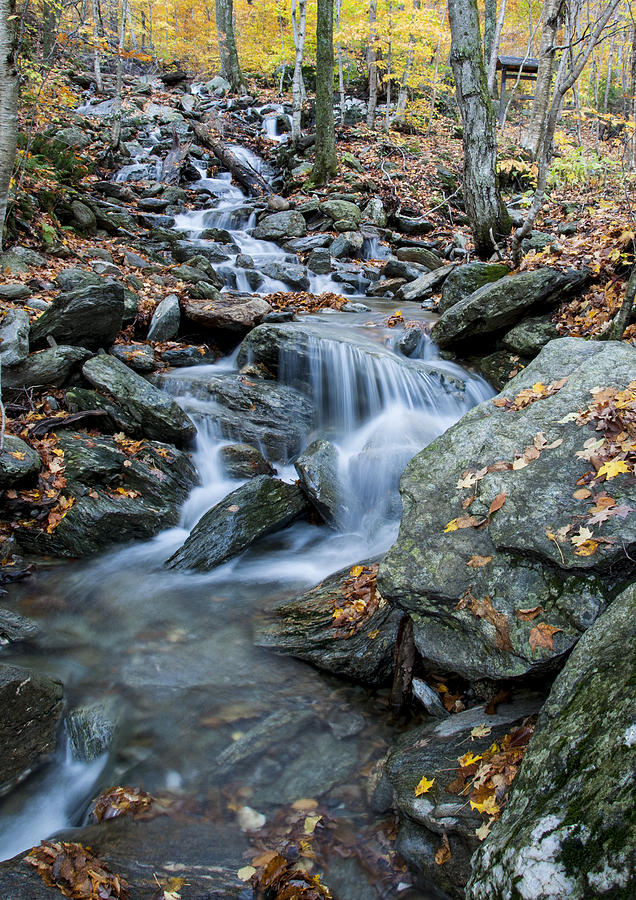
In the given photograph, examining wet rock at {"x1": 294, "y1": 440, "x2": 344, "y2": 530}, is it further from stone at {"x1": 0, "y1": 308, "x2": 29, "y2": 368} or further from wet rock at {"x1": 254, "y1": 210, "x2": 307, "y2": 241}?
wet rock at {"x1": 254, "y1": 210, "x2": 307, "y2": 241}

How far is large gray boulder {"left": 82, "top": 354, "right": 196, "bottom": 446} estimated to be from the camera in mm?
6736

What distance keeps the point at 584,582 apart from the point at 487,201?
8412mm

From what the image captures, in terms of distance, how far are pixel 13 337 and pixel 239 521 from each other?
369cm

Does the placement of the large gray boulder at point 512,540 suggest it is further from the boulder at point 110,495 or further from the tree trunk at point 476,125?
the tree trunk at point 476,125

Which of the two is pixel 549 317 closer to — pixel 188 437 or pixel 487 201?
pixel 487 201

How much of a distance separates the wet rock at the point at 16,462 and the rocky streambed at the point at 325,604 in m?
0.04

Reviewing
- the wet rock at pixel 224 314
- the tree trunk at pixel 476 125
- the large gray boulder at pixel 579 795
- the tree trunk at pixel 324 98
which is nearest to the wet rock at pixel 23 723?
the large gray boulder at pixel 579 795

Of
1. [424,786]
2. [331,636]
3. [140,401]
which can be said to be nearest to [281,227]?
[140,401]

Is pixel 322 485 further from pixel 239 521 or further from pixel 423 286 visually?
pixel 423 286

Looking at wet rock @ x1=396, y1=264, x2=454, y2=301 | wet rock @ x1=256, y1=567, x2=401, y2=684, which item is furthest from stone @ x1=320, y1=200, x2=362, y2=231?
wet rock @ x1=256, y1=567, x2=401, y2=684

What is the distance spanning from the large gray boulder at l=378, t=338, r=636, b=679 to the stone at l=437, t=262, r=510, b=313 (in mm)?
5406

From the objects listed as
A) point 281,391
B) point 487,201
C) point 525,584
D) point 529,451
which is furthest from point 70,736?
point 487,201

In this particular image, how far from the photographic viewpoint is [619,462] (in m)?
3.15

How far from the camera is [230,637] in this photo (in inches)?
188
